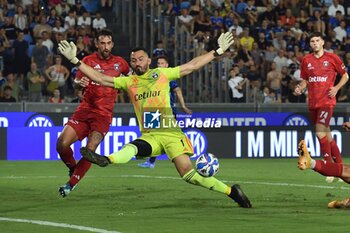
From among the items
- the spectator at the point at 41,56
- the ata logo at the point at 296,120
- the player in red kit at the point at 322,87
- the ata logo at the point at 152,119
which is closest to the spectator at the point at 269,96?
the ata logo at the point at 296,120

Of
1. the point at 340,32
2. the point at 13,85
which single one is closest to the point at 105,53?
the point at 13,85

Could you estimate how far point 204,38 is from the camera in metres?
28.5

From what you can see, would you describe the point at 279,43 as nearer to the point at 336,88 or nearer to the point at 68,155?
the point at 336,88

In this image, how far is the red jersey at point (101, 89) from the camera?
50.7ft

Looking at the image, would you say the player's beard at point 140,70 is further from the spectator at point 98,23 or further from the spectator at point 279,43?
the spectator at point 279,43

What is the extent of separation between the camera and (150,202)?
14016mm

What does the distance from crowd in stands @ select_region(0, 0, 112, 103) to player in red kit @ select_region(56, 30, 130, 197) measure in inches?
402

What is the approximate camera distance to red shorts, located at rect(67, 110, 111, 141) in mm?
15320

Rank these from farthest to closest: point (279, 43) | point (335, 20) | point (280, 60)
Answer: point (335, 20), point (279, 43), point (280, 60)

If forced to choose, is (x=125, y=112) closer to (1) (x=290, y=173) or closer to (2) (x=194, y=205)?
(1) (x=290, y=173)

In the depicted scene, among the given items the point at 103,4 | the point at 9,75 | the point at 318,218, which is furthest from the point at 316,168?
the point at 103,4

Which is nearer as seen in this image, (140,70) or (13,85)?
(140,70)

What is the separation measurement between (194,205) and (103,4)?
1741 centimetres

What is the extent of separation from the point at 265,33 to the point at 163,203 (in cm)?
1711
